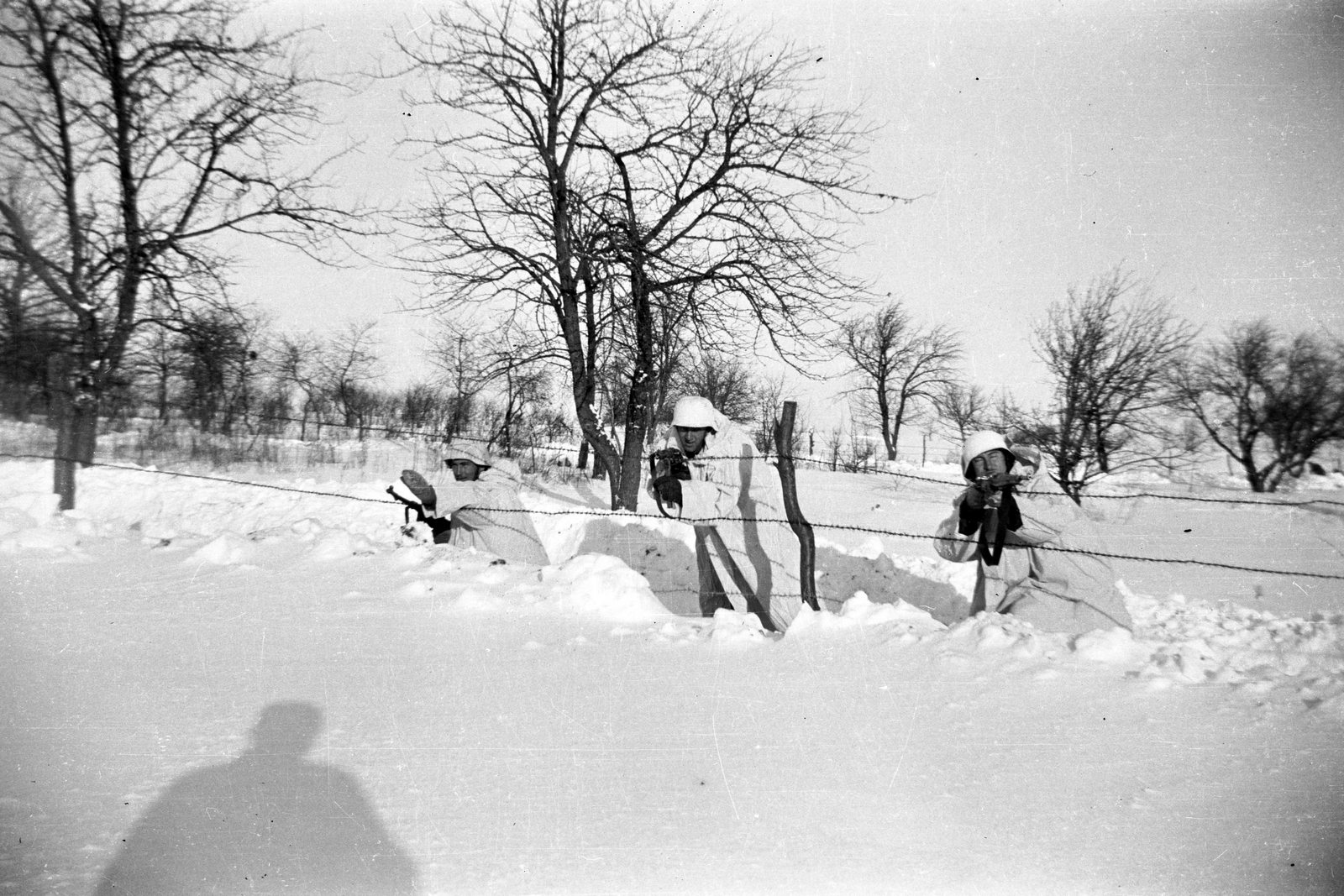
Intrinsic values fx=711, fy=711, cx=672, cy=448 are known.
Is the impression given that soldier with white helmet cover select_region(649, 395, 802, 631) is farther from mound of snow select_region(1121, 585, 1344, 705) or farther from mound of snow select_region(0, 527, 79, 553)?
mound of snow select_region(0, 527, 79, 553)

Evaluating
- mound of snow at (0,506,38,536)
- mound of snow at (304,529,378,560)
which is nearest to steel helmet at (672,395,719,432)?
mound of snow at (304,529,378,560)

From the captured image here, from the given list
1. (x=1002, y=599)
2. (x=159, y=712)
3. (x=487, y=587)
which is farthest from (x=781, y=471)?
(x=159, y=712)

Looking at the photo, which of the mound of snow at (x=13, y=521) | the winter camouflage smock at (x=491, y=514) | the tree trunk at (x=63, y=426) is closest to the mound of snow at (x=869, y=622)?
the winter camouflage smock at (x=491, y=514)

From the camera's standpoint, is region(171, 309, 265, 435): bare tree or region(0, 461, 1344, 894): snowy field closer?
region(0, 461, 1344, 894): snowy field

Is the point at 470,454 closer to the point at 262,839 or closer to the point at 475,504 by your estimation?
the point at 475,504

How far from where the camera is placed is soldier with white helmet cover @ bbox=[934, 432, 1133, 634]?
16.3 feet

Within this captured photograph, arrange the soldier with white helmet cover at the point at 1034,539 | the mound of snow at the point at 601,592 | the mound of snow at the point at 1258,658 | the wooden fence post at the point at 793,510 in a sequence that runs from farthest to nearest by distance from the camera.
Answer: the wooden fence post at the point at 793,510 < the soldier with white helmet cover at the point at 1034,539 < the mound of snow at the point at 601,592 < the mound of snow at the point at 1258,658

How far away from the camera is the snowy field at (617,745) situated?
198cm

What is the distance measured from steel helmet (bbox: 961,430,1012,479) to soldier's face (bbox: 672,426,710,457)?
6.83 ft

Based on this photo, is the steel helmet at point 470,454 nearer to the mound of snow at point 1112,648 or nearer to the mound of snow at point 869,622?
the mound of snow at point 869,622

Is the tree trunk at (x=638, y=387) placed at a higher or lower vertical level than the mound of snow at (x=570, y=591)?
higher

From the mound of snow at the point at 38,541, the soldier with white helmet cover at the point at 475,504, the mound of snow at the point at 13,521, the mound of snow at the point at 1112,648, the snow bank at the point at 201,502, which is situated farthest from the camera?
the snow bank at the point at 201,502

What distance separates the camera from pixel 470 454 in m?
7.07

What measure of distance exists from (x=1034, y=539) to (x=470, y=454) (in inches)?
199
